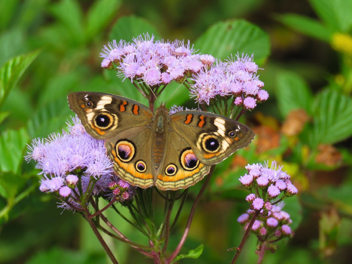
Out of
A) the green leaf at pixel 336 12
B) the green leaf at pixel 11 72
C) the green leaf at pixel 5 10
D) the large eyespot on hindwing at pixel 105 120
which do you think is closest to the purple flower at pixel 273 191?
the large eyespot on hindwing at pixel 105 120

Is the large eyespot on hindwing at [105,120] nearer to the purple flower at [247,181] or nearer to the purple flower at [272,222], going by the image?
the purple flower at [247,181]

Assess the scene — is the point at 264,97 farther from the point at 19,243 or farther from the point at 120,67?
the point at 19,243

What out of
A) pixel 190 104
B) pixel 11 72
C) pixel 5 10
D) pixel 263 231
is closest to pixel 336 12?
pixel 190 104

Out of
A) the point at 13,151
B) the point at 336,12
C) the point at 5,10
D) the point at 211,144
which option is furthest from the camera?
the point at 5,10

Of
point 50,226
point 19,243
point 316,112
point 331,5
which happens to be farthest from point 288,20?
point 19,243

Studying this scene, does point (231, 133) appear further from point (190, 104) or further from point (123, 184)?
point (190, 104)

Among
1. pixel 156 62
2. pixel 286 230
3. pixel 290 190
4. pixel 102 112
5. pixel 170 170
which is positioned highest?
pixel 156 62
